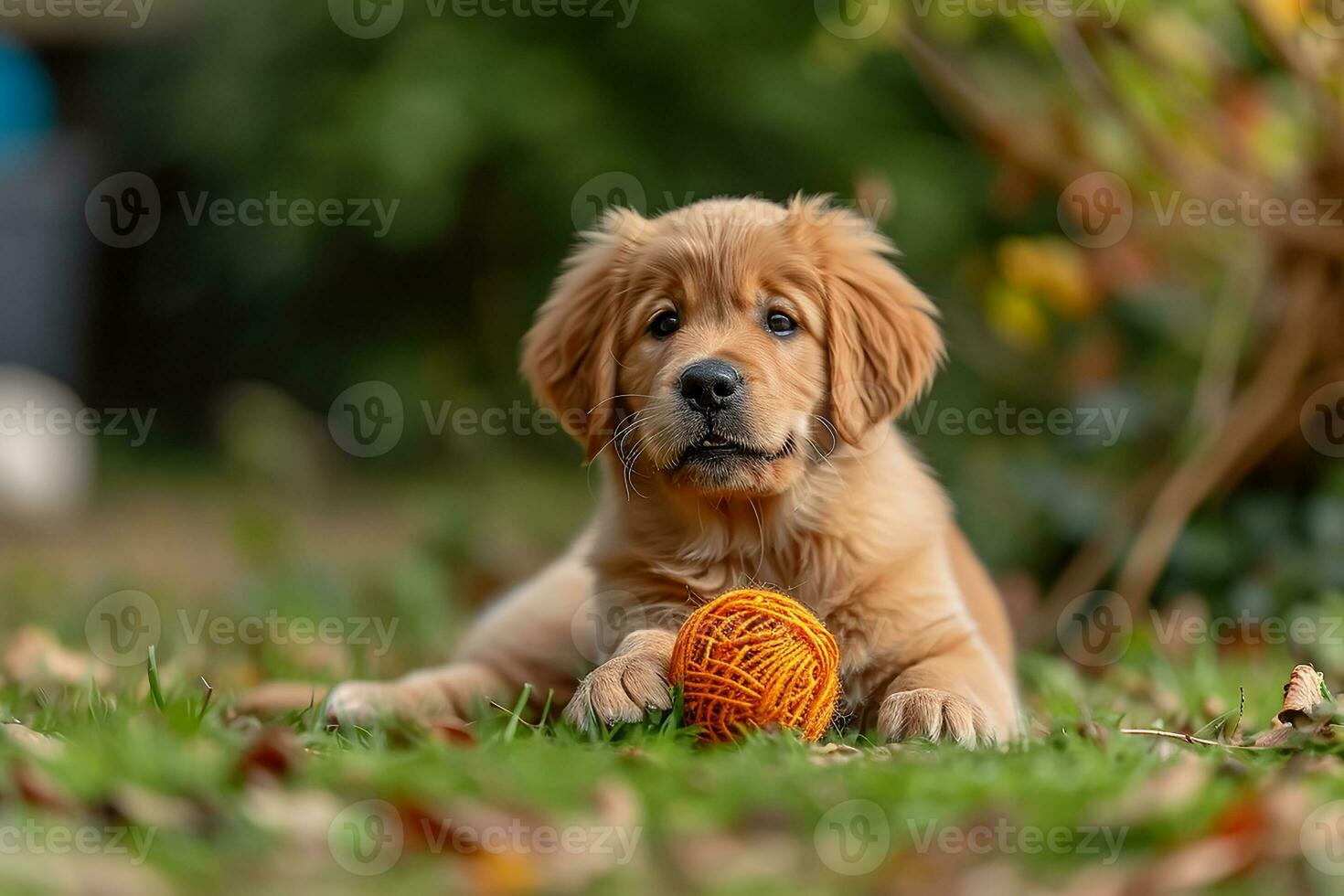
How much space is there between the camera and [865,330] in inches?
126

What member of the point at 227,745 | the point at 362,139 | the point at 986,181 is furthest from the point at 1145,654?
the point at 362,139

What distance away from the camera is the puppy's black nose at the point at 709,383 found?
2.88m

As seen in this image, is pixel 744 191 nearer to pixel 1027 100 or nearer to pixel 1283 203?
pixel 1027 100

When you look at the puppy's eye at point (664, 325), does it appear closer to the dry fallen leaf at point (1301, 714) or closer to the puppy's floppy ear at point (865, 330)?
the puppy's floppy ear at point (865, 330)

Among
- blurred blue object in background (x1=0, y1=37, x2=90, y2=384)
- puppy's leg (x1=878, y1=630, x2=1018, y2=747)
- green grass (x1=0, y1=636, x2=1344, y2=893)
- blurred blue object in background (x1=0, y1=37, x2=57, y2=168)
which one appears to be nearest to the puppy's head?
puppy's leg (x1=878, y1=630, x2=1018, y2=747)

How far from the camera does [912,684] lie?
2.94 m

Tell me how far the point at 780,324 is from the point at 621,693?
907 millimetres

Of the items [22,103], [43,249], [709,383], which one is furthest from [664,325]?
[22,103]

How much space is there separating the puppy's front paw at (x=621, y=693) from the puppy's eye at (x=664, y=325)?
77 centimetres

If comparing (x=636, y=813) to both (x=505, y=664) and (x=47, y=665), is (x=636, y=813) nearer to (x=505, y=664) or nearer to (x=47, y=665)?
(x=505, y=664)

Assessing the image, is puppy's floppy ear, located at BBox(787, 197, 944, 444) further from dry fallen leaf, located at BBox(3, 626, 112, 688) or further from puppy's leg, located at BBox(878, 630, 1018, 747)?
dry fallen leaf, located at BBox(3, 626, 112, 688)

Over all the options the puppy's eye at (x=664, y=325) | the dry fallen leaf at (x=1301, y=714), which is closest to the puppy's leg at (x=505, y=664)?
the puppy's eye at (x=664, y=325)

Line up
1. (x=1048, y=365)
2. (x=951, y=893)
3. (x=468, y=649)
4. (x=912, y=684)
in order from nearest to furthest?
(x=951, y=893) → (x=912, y=684) → (x=468, y=649) → (x=1048, y=365)

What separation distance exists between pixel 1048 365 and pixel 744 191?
2730 mm
